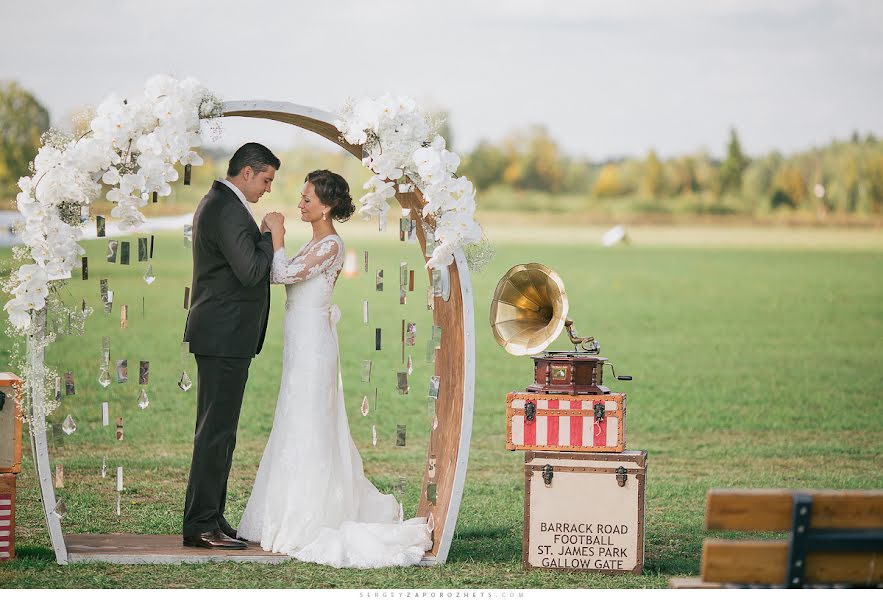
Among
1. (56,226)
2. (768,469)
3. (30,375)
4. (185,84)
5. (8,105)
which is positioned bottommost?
(768,469)

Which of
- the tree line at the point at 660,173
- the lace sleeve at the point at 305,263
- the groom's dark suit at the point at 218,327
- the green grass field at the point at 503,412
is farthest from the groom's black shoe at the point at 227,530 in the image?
the tree line at the point at 660,173

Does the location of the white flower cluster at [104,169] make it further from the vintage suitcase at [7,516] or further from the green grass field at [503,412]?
the green grass field at [503,412]

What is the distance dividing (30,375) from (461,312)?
2.11m

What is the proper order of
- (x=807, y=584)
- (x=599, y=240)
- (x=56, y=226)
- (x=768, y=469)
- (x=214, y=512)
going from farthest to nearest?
(x=599, y=240), (x=768, y=469), (x=214, y=512), (x=56, y=226), (x=807, y=584)

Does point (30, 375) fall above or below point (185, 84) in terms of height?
below

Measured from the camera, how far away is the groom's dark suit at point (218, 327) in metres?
6.20

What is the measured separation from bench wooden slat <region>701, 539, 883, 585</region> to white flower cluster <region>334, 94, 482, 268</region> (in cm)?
237

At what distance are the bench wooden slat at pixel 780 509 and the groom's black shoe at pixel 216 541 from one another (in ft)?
9.60

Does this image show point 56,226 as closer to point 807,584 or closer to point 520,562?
point 520,562

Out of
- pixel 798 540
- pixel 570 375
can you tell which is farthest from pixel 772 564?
pixel 570 375

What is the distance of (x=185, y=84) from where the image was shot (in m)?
6.04

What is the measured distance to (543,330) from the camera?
22.0 ft

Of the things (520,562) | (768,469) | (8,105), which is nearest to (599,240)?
(8,105)

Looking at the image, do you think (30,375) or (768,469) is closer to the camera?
(30,375)
